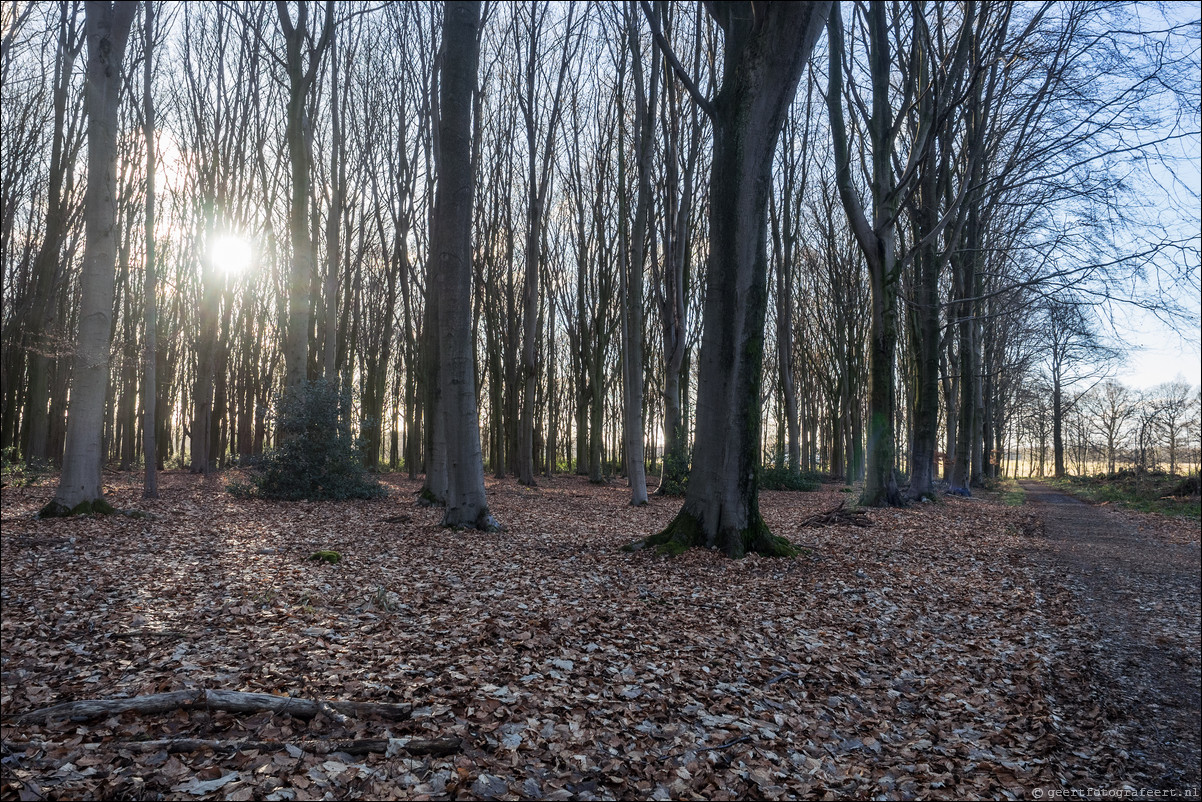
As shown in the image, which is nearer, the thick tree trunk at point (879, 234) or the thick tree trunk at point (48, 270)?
the thick tree trunk at point (879, 234)

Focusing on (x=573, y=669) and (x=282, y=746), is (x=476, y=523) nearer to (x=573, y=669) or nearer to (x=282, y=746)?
(x=573, y=669)

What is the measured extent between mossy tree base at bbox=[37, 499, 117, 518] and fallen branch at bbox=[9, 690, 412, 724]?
7810 millimetres

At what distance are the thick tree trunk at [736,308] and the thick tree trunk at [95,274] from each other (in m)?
8.40

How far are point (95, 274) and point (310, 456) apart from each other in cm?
553

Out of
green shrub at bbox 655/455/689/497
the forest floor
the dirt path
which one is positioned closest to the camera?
the forest floor

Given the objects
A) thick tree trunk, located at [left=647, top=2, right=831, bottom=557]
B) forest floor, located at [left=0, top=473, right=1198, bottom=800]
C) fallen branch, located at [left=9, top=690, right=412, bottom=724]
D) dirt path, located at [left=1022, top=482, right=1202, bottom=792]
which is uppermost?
thick tree trunk, located at [left=647, top=2, right=831, bottom=557]

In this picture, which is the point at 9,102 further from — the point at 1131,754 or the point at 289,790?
the point at 1131,754

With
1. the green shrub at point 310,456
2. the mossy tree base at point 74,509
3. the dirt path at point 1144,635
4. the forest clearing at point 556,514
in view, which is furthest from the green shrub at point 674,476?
the mossy tree base at point 74,509

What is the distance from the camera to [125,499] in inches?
490

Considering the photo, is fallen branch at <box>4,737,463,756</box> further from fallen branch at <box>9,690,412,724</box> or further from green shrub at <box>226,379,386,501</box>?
green shrub at <box>226,379,386,501</box>

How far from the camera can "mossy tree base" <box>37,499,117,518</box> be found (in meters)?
9.25

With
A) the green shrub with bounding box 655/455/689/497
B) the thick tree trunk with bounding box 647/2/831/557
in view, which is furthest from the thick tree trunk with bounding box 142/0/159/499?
the green shrub with bounding box 655/455/689/497

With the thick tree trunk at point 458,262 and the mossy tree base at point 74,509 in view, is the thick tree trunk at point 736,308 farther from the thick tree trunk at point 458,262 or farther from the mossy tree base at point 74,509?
the mossy tree base at point 74,509

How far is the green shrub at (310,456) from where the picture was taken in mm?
13797
